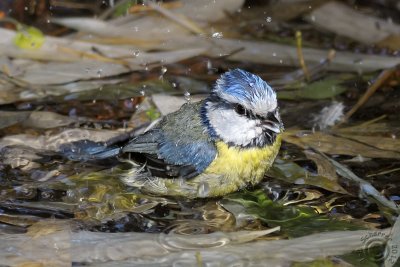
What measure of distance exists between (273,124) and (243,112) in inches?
7.0

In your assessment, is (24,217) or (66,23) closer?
(24,217)

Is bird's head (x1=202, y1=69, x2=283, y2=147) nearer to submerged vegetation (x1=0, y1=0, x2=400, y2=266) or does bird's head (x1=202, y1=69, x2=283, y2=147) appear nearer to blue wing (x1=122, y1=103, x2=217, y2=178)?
blue wing (x1=122, y1=103, x2=217, y2=178)

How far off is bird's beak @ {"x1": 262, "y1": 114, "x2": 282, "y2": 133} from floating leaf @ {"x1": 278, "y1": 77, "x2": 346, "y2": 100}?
1333 millimetres

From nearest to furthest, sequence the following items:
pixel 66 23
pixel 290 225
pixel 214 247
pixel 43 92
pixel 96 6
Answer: pixel 214 247, pixel 290 225, pixel 43 92, pixel 66 23, pixel 96 6

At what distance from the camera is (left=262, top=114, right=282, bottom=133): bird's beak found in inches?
163

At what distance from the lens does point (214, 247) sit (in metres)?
3.69

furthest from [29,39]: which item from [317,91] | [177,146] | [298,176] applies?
[298,176]

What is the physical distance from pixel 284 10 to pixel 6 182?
2.93m

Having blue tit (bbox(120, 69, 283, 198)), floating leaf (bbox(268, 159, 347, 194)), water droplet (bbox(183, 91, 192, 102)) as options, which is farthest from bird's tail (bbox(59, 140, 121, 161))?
floating leaf (bbox(268, 159, 347, 194))

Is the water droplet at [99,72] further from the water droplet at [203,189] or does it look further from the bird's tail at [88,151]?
the water droplet at [203,189]

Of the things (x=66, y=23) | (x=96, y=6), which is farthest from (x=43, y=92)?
(x=96, y=6)

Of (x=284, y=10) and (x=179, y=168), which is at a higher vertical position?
(x=284, y=10)

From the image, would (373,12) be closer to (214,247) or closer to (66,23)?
(66,23)

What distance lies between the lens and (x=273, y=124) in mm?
4145
